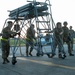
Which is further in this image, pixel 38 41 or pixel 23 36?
pixel 23 36

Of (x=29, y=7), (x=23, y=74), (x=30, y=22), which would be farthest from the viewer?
(x=30, y=22)

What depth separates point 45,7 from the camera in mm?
12148

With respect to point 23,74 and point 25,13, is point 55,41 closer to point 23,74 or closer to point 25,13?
point 25,13

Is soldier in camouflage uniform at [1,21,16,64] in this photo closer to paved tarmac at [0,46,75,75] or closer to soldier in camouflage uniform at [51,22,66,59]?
paved tarmac at [0,46,75,75]

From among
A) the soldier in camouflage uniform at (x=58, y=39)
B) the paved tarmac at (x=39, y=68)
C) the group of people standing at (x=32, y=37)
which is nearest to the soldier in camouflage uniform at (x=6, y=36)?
the group of people standing at (x=32, y=37)

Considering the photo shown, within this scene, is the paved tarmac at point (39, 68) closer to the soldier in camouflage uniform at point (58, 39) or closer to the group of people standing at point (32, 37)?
the group of people standing at point (32, 37)

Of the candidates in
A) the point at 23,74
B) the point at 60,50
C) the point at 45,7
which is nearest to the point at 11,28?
the point at 45,7

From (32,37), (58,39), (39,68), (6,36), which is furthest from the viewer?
(32,37)

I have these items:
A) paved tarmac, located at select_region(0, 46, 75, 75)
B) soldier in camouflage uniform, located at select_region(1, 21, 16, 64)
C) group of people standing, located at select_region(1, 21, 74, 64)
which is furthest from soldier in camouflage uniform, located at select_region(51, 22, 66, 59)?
soldier in camouflage uniform, located at select_region(1, 21, 16, 64)

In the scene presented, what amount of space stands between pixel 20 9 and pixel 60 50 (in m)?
2.86

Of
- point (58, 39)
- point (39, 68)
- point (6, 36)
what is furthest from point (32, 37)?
point (39, 68)

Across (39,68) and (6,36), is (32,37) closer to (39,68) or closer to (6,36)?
(6,36)

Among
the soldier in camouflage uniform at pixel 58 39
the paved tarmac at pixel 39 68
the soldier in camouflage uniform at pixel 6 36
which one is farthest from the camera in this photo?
the soldier in camouflage uniform at pixel 58 39

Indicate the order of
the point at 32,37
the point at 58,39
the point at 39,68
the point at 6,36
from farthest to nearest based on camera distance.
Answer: the point at 32,37, the point at 58,39, the point at 6,36, the point at 39,68
